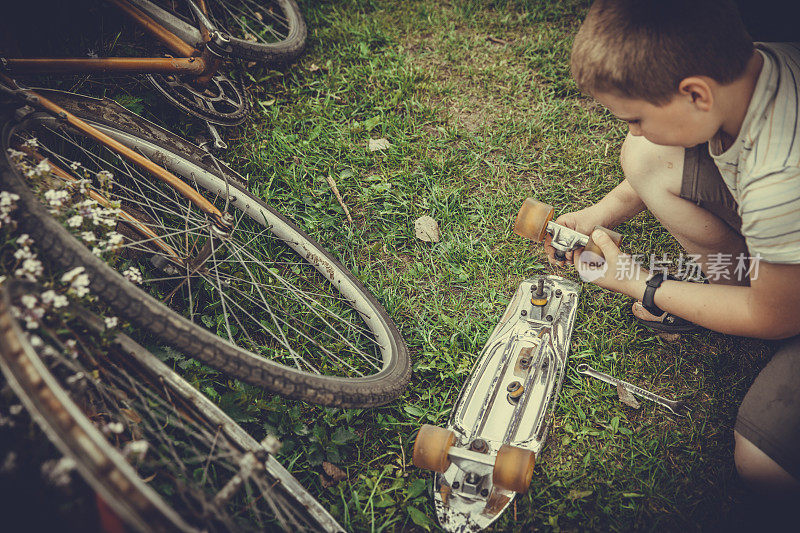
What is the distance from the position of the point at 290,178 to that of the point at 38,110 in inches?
46.2

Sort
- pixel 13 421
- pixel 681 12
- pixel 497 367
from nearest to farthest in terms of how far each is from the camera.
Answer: pixel 13 421 → pixel 681 12 → pixel 497 367

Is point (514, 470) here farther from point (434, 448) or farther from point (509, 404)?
point (509, 404)

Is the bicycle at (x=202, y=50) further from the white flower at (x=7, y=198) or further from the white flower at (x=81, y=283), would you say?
the white flower at (x=81, y=283)

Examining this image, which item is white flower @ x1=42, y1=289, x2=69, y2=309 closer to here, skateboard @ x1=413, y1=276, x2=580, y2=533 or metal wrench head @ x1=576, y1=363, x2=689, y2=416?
skateboard @ x1=413, y1=276, x2=580, y2=533

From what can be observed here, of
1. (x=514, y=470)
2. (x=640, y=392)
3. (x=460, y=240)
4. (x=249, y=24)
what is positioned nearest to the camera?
(x=514, y=470)

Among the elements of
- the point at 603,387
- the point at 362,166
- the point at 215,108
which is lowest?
the point at 603,387

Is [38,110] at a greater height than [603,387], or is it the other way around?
[38,110]

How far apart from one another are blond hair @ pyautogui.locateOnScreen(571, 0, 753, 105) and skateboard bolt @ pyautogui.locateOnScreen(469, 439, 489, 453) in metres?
1.29

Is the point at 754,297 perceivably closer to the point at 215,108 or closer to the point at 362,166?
the point at 362,166

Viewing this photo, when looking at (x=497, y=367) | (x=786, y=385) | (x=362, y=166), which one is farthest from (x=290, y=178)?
(x=786, y=385)

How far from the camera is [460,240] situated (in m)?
2.47

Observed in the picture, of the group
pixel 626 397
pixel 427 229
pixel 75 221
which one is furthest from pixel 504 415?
pixel 75 221

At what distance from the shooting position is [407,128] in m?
2.81

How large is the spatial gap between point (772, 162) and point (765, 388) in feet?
2.57
